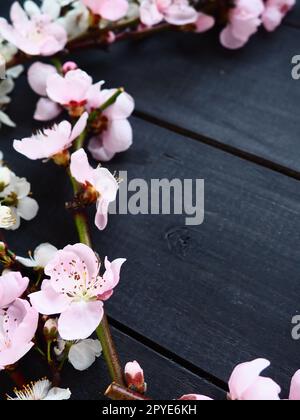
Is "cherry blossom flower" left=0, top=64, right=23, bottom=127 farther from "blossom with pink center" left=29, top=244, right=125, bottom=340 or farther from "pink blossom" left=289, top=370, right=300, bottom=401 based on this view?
"pink blossom" left=289, top=370, right=300, bottom=401

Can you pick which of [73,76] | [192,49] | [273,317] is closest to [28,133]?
[73,76]

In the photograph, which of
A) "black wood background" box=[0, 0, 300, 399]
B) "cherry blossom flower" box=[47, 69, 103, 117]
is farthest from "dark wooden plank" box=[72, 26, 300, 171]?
"cherry blossom flower" box=[47, 69, 103, 117]

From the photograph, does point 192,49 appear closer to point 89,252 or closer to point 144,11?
point 144,11

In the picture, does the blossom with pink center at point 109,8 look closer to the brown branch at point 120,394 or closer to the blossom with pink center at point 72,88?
the blossom with pink center at point 72,88

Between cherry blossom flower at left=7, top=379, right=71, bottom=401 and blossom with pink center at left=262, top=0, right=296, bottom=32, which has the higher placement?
blossom with pink center at left=262, top=0, right=296, bottom=32

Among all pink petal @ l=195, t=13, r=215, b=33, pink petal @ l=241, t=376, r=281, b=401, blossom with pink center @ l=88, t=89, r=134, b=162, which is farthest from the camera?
pink petal @ l=195, t=13, r=215, b=33

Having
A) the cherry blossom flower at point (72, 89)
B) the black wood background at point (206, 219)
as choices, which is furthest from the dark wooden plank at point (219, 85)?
the cherry blossom flower at point (72, 89)

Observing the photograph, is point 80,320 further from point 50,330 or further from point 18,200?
point 18,200
